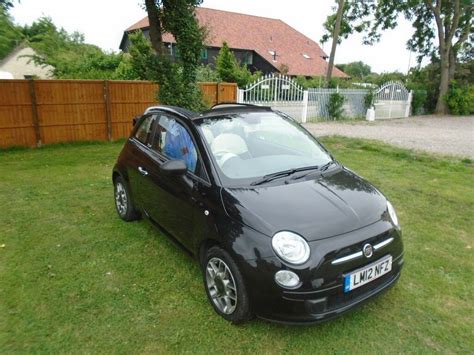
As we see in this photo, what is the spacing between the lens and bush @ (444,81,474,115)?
2167 cm

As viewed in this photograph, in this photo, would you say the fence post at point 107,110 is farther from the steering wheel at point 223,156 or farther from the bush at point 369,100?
the bush at point 369,100

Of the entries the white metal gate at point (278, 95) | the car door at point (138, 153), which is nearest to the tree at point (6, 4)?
the car door at point (138, 153)

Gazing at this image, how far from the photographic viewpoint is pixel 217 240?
2742 mm

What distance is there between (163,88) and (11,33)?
126 inches

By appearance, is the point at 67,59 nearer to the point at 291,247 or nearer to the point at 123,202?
the point at 123,202

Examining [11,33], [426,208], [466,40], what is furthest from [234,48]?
[426,208]

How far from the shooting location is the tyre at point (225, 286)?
2588mm

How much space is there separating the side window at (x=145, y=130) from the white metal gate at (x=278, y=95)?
8.67m

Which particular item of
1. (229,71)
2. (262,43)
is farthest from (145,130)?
(262,43)

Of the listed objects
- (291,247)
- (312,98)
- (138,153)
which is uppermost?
(312,98)

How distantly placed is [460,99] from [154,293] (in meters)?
24.0

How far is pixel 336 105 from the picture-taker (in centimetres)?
1620

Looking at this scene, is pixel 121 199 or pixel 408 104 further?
pixel 408 104

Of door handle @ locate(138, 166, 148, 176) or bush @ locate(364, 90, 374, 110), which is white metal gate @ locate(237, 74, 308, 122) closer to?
bush @ locate(364, 90, 374, 110)
